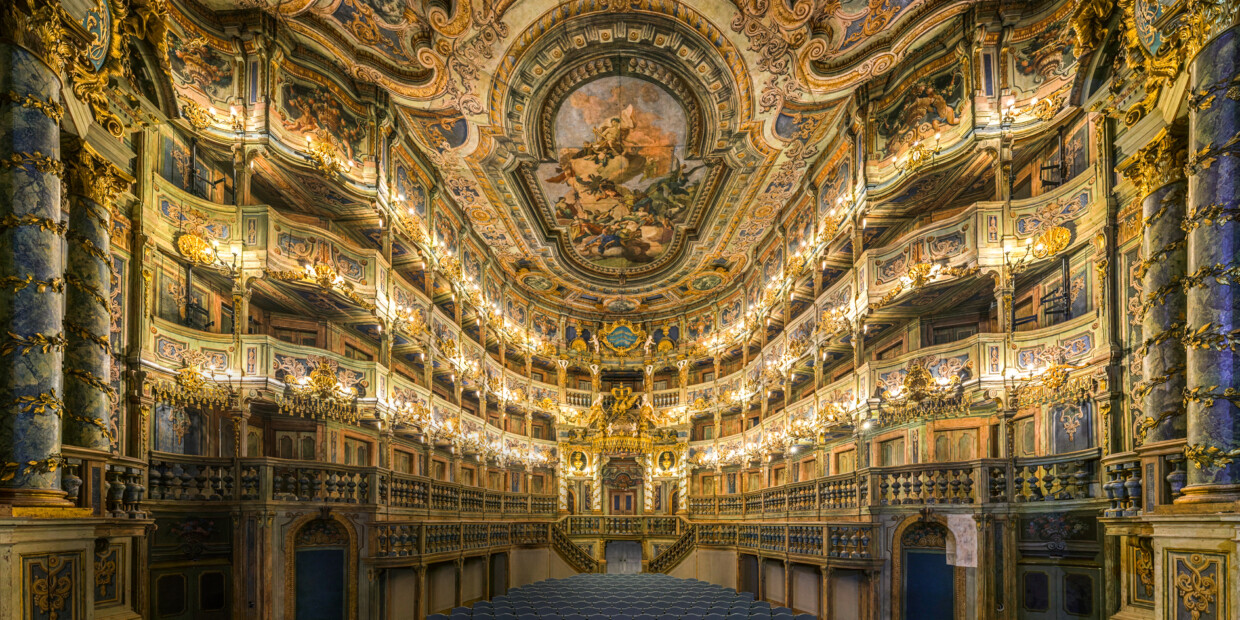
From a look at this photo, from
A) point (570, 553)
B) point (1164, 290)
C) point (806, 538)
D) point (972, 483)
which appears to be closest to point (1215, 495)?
point (1164, 290)

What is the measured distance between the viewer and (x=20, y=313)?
6.42 m

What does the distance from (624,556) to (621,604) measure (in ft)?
65.5

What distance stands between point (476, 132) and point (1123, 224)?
15.5m

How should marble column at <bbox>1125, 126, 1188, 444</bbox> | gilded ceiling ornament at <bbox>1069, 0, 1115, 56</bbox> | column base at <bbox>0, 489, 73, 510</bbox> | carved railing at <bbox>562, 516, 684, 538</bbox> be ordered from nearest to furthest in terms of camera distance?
column base at <bbox>0, 489, 73, 510</bbox>
marble column at <bbox>1125, 126, 1188, 444</bbox>
gilded ceiling ornament at <bbox>1069, 0, 1115, 56</bbox>
carved railing at <bbox>562, 516, 684, 538</bbox>

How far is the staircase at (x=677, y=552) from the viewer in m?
26.2

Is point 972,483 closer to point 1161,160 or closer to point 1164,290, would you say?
point 1164,290

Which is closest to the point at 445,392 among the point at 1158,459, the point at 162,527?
the point at 162,527

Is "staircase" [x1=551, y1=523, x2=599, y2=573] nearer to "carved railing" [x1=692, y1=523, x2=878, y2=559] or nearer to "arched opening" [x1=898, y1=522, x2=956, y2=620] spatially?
"carved railing" [x1=692, y1=523, x2=878, y2=559]

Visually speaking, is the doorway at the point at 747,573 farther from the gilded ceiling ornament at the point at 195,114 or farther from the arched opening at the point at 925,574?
the gilded ceiling ornament at the point at 195,114

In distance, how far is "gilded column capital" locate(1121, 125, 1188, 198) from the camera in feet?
23.5

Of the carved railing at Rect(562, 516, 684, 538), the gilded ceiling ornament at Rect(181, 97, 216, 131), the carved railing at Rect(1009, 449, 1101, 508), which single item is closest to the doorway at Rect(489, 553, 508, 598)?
the carved railing at Rect(562, 516, 684, 538)

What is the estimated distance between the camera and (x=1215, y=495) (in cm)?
584

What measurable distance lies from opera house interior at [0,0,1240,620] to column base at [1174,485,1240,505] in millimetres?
24

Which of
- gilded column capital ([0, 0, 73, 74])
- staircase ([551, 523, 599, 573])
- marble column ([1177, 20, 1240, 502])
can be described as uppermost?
gilded column capital ([0, 0, 73, 74])
